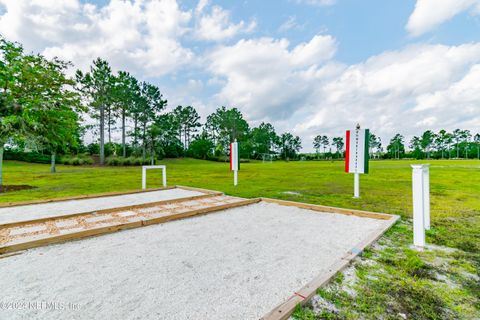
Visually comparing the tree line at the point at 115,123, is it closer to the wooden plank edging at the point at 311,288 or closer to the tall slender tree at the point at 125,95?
the tall slender tree at the point at 125,95

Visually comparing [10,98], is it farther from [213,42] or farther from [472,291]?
[472,291]

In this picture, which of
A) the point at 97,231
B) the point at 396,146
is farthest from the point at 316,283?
the point at 396,146

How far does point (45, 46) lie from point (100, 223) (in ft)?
38.7

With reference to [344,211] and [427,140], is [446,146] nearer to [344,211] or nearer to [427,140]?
[427,140]

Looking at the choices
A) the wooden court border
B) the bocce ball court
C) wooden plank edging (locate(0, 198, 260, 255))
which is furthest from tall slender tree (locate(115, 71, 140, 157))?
the wooden court border

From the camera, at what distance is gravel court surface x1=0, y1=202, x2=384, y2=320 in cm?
156

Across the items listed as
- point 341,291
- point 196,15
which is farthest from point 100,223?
point 196,15

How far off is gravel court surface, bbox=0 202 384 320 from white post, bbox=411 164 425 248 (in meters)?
0.64

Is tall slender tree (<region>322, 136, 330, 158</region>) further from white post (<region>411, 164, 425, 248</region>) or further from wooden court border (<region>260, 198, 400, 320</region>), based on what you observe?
white post (<region>411, 164, 425, 248</region>)

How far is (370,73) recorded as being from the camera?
1231 centimetres

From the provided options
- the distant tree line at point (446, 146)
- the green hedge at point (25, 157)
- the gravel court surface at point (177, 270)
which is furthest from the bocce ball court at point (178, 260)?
the distant tree line at point (446, 146)

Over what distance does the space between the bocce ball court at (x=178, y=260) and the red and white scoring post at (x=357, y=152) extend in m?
2.16

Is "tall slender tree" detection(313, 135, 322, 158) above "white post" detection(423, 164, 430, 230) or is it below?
above

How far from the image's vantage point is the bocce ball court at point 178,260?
5.24 feet
